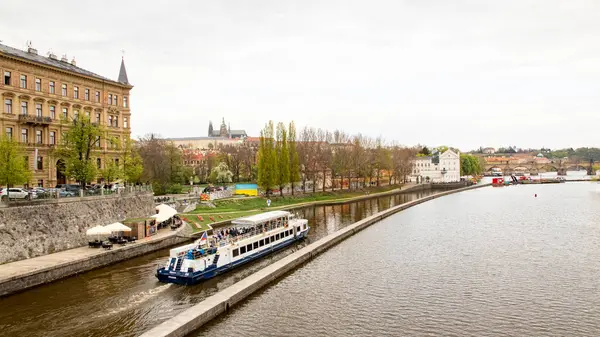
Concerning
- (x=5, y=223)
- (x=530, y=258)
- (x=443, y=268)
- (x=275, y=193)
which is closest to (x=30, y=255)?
(x=5, y=223)

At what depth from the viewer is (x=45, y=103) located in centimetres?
5100

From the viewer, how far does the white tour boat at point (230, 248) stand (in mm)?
31281

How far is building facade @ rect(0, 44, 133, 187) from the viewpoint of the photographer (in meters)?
47.3

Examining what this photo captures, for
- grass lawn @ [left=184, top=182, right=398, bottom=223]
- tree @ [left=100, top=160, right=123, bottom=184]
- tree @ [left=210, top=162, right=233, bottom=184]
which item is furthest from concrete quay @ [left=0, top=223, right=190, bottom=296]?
tree @ [left=210, top=162, right=233, bottom=184]

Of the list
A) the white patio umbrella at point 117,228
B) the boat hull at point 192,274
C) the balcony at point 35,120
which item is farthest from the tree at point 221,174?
the boat hull at point 192,274

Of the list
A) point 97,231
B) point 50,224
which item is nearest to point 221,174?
point 97,231

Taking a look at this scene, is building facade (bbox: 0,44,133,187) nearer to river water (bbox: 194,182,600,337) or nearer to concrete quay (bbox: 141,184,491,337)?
concrete quay (bbox: 141,184,491,337)

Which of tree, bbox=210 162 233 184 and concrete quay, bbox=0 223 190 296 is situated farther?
tree, bbox=210 162 233 184

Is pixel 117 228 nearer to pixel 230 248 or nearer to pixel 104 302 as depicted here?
pixel 230 248

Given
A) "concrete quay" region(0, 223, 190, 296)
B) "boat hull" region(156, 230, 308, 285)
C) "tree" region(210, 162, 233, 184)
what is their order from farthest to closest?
"tree" region(210, 162, 233, 184), "boat hull" region(156, 230, 308, 285), "concrete quay" region(0, 223, 190, 296)

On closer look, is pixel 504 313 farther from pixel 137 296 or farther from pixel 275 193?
pixel 275 193

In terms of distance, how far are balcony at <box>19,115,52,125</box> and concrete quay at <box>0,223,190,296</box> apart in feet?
66.4

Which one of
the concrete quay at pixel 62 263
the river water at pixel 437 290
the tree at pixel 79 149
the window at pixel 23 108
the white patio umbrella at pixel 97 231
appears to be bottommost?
the river water at pixel 437 290

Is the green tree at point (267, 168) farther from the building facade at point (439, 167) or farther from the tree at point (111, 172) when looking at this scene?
the building facade at point (439, 167)
